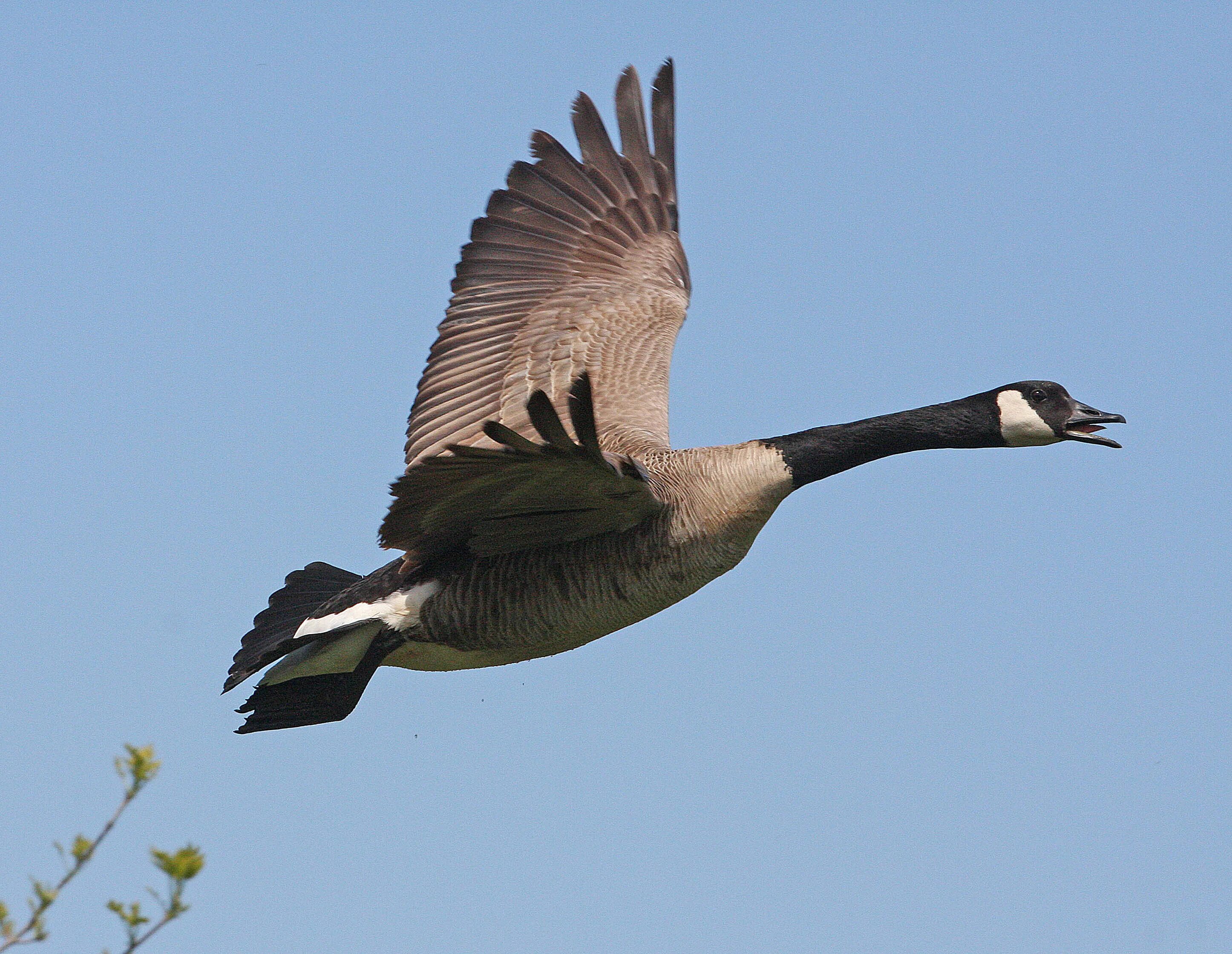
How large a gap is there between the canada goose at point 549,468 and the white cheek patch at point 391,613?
0.4 inches

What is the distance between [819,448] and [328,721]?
313 centimetres

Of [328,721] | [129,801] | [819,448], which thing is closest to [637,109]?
[819,448]

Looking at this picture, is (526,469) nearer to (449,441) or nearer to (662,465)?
(662,465)

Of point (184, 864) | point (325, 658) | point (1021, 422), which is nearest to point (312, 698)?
point (325, 658)

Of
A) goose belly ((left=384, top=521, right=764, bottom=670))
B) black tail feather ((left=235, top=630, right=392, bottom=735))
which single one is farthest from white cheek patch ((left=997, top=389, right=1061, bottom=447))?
black tail feather ((left=235, top=630, right=392, bottom=735))

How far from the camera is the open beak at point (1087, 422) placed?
790 centimetres

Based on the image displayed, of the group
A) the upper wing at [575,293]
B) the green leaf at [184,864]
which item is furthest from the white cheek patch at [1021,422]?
the green leaf at [184,864]

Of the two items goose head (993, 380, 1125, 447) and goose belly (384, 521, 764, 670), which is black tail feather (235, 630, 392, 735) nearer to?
goose belly (384, 521, 764, 670)

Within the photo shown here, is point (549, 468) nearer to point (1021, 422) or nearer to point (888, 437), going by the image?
point (888, 437)

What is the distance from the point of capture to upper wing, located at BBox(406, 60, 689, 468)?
8.92 m

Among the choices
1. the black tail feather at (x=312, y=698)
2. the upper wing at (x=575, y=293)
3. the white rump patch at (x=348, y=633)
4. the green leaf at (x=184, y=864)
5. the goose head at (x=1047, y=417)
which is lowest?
the green leaf at (x=184, y=864)

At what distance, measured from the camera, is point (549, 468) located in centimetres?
603

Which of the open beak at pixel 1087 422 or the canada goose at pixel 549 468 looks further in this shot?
the open beak at pixel 1087 422

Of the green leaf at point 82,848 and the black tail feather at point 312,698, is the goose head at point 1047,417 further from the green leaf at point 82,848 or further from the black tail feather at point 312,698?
the green leaf at point 82,848
